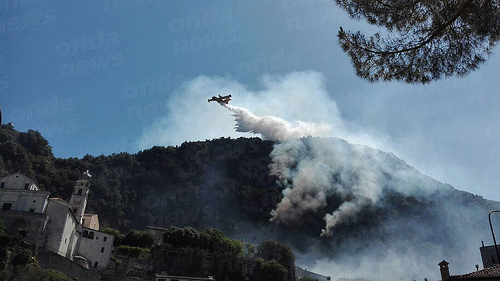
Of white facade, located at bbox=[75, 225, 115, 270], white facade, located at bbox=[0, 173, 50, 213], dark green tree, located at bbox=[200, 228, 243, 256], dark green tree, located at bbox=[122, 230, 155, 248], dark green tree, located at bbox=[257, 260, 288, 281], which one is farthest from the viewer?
dark green tree, located at bbox=[200, 228, 243, 256]

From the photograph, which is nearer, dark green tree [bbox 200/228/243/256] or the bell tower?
the bell tower

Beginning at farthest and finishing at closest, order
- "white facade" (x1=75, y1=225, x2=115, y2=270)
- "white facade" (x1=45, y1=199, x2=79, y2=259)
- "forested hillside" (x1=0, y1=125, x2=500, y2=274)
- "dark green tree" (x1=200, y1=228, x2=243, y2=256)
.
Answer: "forested hillside" (x1=0, y1=125, x2=500, y2=274), "dark green tree" (x1=200, y1=228, x2=243, y2=256), "white facade" (x1=75, y1=225, x2=115, y2=270), "white facade" (x1=45, y1=199, x2=79, y2=259)

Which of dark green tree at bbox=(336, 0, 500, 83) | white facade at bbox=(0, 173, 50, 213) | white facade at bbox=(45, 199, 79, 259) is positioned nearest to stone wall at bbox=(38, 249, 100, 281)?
white facade at bbox=(45, 199, 79, 259)

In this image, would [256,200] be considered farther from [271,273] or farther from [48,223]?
[48,223]

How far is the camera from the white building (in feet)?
142

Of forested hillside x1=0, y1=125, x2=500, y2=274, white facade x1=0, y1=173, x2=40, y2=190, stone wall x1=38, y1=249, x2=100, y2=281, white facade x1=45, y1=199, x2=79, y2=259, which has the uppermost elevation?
forested hillside x1=0, y1=125, x2=500, y2=274

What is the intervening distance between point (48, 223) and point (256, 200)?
84.9 meters

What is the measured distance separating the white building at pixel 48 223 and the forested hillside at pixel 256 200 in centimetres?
4928

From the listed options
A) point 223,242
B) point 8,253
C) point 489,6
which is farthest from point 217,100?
point 489,6

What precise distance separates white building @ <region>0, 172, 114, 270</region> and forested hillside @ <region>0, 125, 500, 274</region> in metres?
49.3

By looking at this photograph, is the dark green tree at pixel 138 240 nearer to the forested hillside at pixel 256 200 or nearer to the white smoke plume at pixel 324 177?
the forested hillside at pixel 256 200

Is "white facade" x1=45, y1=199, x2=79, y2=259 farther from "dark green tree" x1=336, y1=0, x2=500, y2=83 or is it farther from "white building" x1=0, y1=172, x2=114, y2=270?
"dark green tree" x1=336, y1=0, x2=500, y2=83

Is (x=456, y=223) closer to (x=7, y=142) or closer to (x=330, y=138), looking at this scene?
(x=330, y=138)

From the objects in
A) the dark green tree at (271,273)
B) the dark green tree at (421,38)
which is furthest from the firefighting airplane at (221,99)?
the dark green tree at (421,38)
